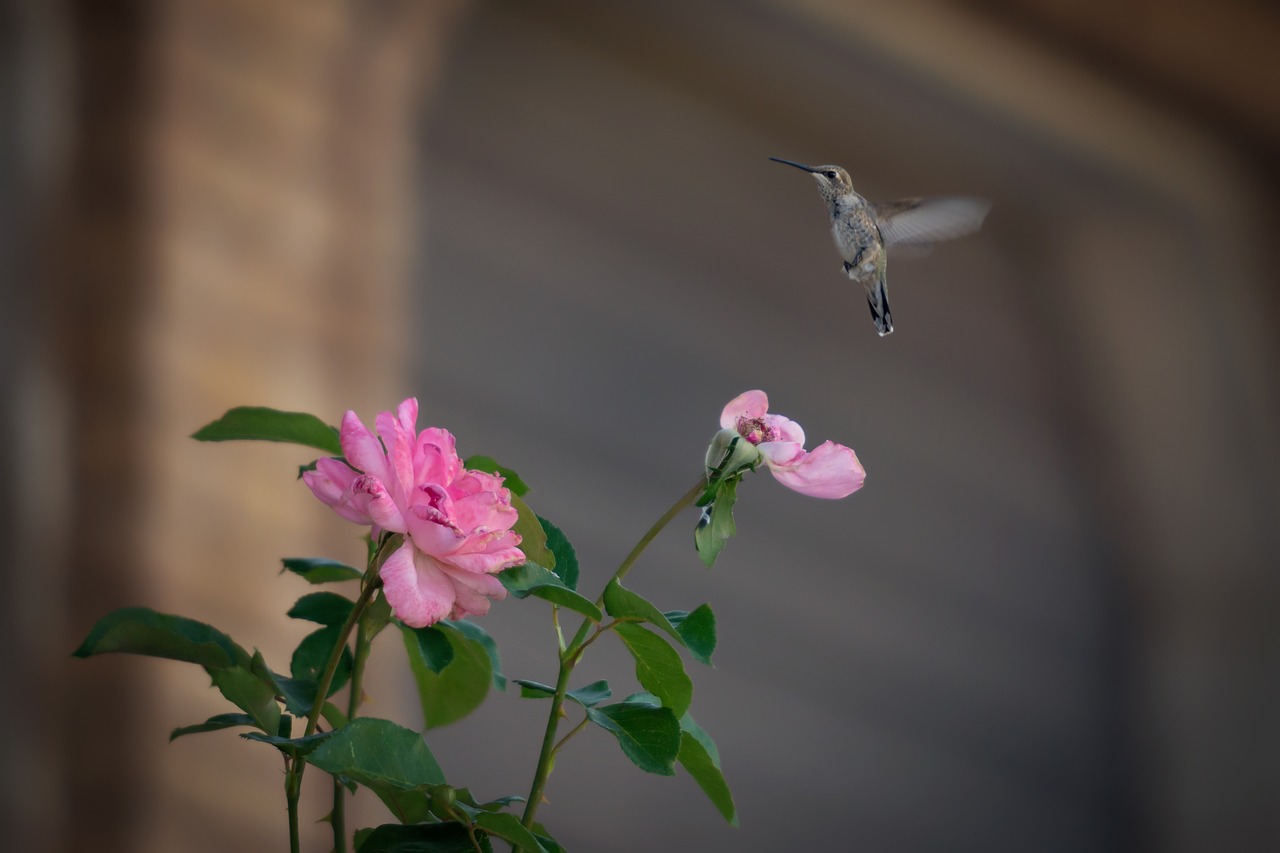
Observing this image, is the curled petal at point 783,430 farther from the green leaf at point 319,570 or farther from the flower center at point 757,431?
the green leaf at point 319,570

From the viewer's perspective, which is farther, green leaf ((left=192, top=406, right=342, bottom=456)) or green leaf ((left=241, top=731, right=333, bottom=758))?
green leaf ((left=192, top=406, right=342, bottom=456))

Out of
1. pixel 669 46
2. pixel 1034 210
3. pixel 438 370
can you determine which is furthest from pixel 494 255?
pixel 1034 210

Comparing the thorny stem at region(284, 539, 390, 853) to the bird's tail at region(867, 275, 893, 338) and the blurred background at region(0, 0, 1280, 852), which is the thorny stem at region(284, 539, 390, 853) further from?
the blurred background at region(0, 0, 1280, 852)

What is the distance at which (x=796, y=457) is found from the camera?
539 millimetres

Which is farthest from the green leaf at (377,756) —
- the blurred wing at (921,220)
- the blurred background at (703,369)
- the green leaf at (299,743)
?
the blurred background at (703,369)

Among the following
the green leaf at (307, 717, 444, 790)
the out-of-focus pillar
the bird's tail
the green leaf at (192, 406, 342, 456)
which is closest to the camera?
the green leaf at (307, 717, 444, 790)

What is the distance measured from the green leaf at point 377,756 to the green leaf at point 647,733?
0.24ft

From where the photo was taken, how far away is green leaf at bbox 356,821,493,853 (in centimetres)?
49

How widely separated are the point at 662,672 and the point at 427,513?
0.40ft

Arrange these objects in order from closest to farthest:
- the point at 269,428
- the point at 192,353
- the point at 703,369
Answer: the point at 269,428, the point at 192,353, the point at 703,369

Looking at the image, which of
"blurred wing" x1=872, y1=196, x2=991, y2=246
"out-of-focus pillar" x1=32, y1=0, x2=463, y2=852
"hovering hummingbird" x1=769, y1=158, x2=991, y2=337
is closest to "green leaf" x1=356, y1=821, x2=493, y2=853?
"hovering hummingbird" x1=769, y1=158, x2=991, y2=337

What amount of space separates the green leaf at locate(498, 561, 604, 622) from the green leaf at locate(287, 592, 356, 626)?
138 mm

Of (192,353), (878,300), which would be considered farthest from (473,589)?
(192,353)

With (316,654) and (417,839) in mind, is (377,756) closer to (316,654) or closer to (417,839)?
(417,839)
